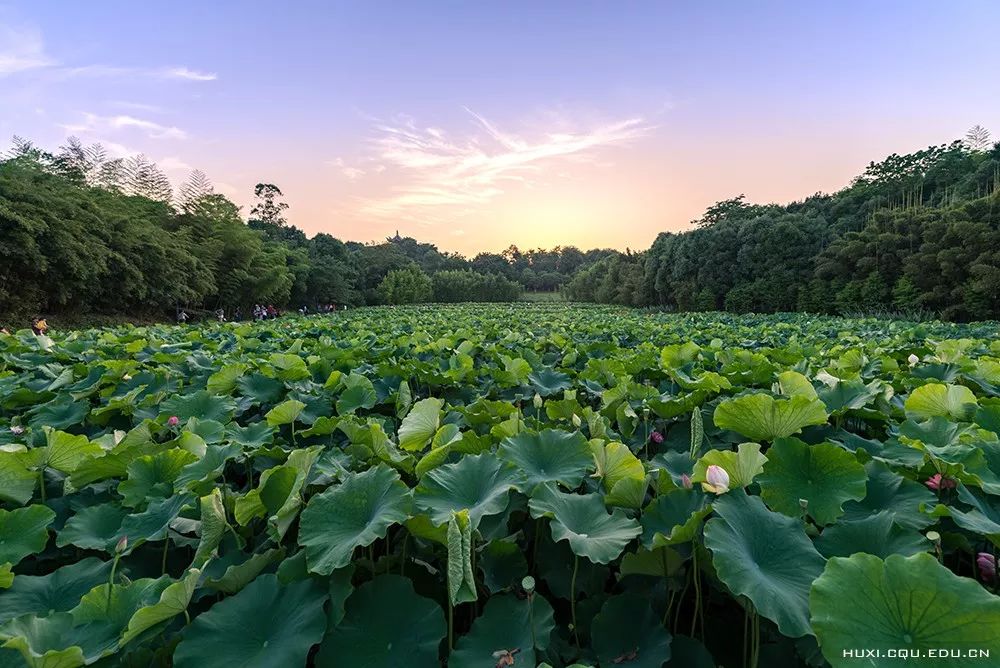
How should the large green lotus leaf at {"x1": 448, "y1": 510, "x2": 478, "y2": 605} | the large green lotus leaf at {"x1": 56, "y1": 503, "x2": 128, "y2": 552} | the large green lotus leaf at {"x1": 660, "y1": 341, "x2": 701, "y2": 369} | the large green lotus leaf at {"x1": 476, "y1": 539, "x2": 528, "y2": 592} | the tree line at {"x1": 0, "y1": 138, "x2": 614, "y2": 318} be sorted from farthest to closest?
the tree line at {"x1": 0, "y1": 138, "x2": 614, "y2": 318} → the large green lotus leaf at {"x1": 660, "y1": 341, "x2": 701, "y2": 369} → the large green lotus leaf at {"x1": 56, "y1": 503, "x2": 128, "y2": 552} → the large green lotus leaf at {"x1": 476, "y1": 539, "x2": 528, "y2": 592} → the large green lotus leaf at {"x1": 448, "y1": 510, "x2": 478, "y2": 605}

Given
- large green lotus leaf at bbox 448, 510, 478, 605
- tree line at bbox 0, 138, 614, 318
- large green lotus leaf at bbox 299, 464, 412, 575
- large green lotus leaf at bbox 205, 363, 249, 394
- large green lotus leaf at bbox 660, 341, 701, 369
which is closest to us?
large green lotus leaf at bbox 448, 510, 478, 605

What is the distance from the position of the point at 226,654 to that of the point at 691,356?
2397 mm

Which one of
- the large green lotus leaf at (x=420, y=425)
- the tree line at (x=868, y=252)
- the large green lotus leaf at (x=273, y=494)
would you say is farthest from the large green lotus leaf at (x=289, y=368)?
the tree line at (x=868, y=252)

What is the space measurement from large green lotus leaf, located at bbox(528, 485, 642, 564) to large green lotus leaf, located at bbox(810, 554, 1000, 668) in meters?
0.27

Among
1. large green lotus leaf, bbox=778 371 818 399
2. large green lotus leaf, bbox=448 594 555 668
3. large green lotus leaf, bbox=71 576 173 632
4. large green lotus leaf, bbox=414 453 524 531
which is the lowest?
large green lotus leaf, bbox=448 594 555 668

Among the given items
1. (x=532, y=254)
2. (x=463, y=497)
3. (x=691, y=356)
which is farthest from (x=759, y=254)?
(x=532, y=254)

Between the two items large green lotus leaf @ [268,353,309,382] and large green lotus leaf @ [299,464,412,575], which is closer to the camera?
large green lotus leaf @ [299,464,412,575]

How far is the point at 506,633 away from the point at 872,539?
0.58m

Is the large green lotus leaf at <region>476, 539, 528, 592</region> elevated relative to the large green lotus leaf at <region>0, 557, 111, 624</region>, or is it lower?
elevated

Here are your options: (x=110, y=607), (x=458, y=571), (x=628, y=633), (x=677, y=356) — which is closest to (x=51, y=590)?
(x=110, y=607)

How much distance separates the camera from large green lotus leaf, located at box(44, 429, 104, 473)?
1.17 m

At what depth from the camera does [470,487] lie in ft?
3.07

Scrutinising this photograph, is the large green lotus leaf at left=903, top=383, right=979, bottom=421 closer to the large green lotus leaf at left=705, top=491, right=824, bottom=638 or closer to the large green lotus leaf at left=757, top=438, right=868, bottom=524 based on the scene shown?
the large green lotus leaf at left=757, top=438, right=868, bottom=524

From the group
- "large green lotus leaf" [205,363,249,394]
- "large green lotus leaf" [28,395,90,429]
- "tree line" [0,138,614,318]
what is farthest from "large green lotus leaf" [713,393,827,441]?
"tree line" [0,138,614,318]
